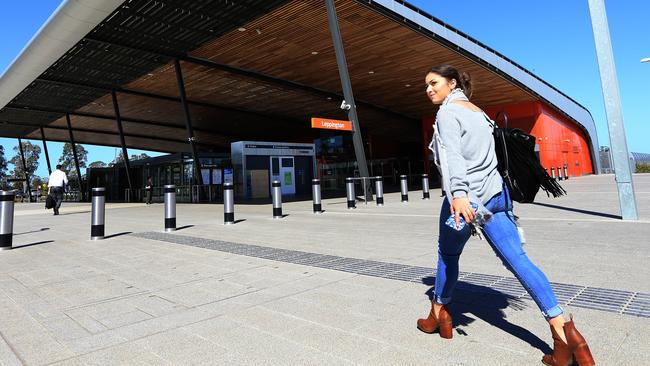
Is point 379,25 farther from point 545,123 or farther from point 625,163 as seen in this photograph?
point 545,123

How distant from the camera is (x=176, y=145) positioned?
2005 inches

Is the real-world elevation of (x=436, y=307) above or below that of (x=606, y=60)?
below

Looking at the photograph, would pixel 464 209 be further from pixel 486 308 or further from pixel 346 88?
pixel 346 88

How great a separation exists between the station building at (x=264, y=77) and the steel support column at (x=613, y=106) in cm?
424

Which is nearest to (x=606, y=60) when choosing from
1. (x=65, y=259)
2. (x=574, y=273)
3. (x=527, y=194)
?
(x=574, y=273)

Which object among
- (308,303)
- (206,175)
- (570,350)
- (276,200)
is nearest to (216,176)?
(206,175)

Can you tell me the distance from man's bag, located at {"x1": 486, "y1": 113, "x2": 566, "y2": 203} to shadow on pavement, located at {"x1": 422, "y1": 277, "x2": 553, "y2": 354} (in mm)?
820

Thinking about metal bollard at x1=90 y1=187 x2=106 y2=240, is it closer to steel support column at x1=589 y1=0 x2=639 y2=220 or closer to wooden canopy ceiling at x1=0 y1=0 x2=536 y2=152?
wooden canopy ceiling at x1=0 y1=0 x2=536 y2=152

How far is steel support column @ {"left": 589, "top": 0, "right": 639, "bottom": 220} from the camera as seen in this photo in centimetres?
660

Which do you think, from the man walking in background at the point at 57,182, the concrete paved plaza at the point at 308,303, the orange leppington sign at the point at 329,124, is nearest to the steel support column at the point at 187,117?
the man walking in background at the point at 57,182

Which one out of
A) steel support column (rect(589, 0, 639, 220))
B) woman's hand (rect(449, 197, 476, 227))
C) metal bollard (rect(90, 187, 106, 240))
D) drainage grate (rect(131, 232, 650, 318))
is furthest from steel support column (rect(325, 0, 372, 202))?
woman's hand (rect(449, 197, 476, 227))

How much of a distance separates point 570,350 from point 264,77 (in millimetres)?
22679

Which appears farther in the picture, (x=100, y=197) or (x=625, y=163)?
(x=100, y=197)

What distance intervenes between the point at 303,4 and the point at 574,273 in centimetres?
1347
